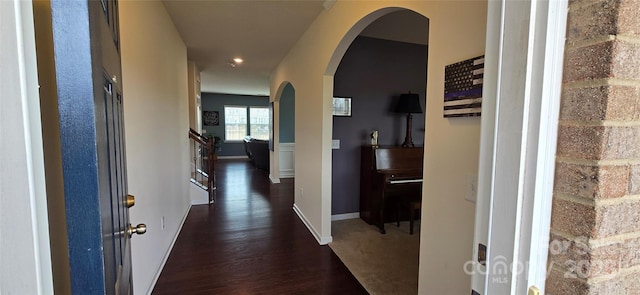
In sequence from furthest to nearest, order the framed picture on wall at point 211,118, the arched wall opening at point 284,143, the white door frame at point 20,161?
1. the framed picture on wall at point 211,118
2. the arched wall opening at point 284,143
3. the white door frame at point 20,161

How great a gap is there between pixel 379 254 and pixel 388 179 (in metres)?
0.87

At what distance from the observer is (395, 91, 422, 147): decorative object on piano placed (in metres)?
3.48

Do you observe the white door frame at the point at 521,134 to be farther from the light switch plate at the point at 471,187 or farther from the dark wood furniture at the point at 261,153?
the dark wood furniture at the point at 261,153

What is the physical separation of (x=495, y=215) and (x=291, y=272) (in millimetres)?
2102

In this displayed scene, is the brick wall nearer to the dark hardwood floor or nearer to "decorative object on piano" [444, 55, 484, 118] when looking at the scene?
"decorative object on piano" [444, 55, 484, 118]

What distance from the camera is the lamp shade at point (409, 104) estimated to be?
3.48 meters

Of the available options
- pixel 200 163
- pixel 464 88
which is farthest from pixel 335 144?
pixel 200 163

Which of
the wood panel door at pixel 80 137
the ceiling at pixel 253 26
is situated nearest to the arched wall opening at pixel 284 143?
the ceiling at pixel 253 26

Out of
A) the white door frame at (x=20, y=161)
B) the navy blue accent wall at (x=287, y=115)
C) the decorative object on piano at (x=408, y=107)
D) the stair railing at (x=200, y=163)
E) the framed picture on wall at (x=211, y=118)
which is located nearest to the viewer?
the white door frame at (x=20, y=161)

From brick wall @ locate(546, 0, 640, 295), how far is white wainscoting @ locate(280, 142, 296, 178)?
6309 millimetres

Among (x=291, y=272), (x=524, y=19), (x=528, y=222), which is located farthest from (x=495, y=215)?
(x=291, y=272)

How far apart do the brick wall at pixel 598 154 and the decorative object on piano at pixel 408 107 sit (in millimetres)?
3034

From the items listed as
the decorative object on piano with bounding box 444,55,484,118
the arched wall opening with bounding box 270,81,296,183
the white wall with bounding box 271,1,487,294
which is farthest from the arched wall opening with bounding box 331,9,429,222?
the arched wall opening with bounding box 270,81,296,183

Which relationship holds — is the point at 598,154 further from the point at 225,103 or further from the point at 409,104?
the point at 225,103
